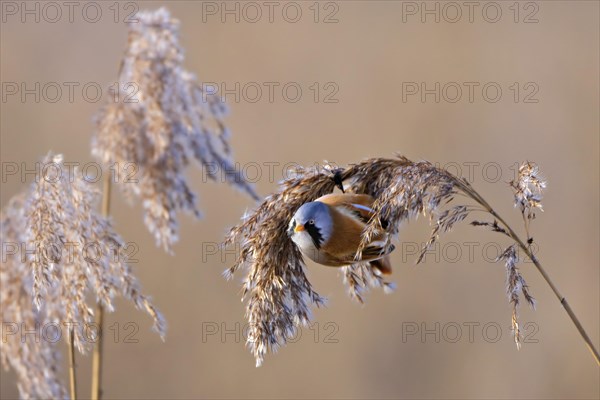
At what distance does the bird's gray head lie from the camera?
154 centimetres

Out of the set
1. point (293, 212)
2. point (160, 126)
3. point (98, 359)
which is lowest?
point (98, 359)

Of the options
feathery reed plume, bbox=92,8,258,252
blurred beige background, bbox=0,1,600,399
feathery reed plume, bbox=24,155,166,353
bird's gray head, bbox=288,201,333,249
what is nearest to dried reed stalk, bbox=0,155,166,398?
feathery reed plume, bbox=24,155,166,353

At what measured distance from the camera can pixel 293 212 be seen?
1.67 metres

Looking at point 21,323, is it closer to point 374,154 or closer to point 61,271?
point 61,271

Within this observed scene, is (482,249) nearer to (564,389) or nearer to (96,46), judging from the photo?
(564,389)

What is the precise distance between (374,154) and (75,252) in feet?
7.19

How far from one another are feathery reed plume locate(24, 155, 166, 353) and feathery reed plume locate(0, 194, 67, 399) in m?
0.10

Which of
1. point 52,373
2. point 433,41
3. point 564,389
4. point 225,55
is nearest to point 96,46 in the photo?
point 225,55

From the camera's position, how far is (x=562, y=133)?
148 inches

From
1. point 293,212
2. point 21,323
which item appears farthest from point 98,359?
point 293,212

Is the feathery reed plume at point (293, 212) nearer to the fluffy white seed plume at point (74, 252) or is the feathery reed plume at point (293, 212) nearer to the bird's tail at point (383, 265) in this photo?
the bird's tail at point (383, 265)

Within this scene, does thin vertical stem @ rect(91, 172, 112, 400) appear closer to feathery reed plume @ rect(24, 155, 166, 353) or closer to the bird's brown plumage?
feathery reed plume @ rect(24, 155, 166, 353)

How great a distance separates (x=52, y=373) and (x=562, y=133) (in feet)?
8.67

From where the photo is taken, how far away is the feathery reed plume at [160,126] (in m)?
2.18
